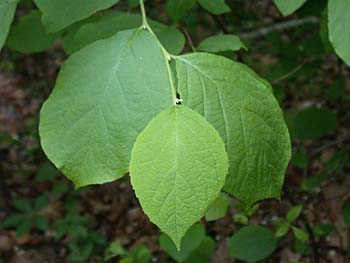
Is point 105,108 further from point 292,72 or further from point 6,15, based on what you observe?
point 292,72

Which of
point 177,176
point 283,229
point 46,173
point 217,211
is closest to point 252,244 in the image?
point 283,229

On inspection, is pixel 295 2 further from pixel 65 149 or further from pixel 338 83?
pixel 338 83

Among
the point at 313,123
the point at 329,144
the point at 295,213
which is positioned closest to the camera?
the point at 295,213

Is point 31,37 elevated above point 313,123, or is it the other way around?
point 31,37

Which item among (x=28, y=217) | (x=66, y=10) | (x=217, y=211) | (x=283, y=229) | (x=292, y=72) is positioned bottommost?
(x=28, y=217)

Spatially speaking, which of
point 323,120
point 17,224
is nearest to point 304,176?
point 323,120

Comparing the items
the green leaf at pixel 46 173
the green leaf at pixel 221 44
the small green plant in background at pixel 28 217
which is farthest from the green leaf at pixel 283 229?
the green leaf at pixel 46 173

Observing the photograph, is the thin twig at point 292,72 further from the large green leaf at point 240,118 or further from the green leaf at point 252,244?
the large green leaf at point 240,118
